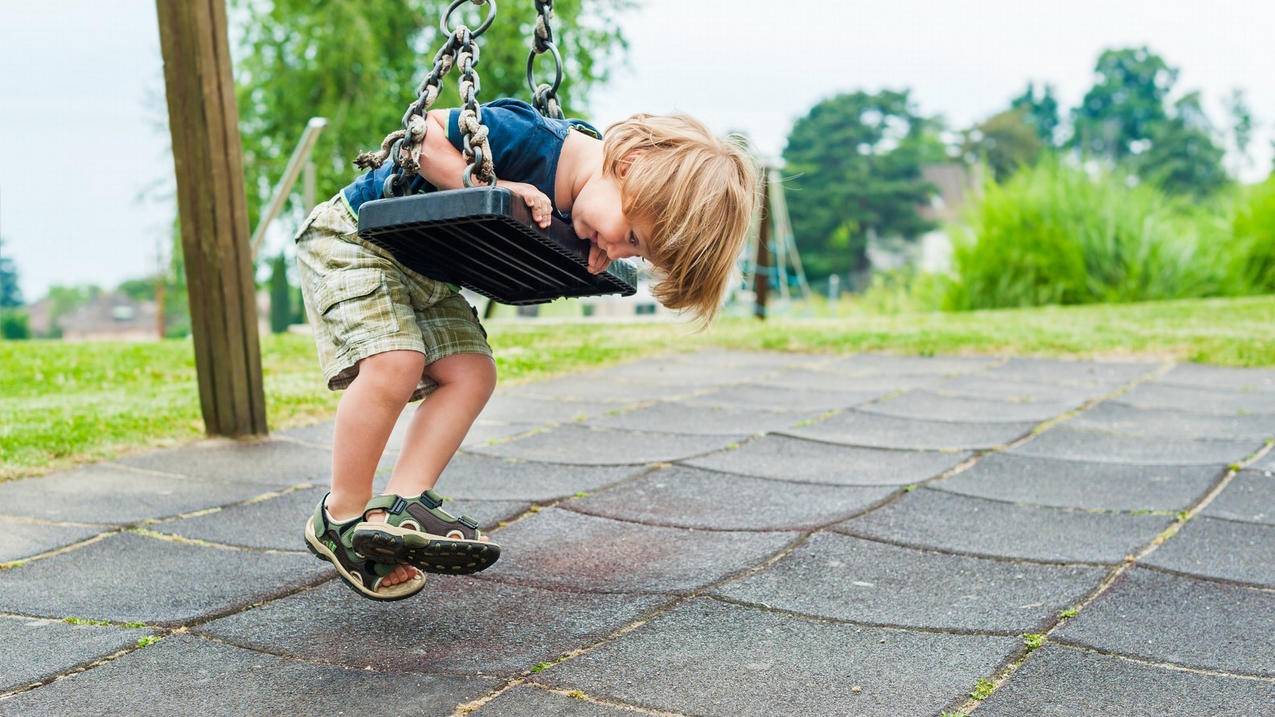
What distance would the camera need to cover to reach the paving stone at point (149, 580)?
2.38m

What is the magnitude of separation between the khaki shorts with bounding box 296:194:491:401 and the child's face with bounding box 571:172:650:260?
39cm

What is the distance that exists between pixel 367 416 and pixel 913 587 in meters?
1.19

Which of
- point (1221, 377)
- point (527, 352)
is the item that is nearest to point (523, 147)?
point (527, 352)

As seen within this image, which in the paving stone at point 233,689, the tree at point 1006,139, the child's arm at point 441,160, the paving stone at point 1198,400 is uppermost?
the tree at point 1006,139

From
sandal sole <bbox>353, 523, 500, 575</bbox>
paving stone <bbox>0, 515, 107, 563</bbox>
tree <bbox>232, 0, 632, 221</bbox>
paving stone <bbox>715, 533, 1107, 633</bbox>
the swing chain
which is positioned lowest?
paving stone <bbox>715, 533, 1107, 633</bbox>

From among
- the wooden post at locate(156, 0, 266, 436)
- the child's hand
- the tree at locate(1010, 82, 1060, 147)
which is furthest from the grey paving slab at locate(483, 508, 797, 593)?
the tree at locate(1010, 82, 1060, 147)

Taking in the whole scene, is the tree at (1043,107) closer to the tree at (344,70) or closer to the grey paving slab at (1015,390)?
the tree at (344,70)

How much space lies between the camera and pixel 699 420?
15.3ft

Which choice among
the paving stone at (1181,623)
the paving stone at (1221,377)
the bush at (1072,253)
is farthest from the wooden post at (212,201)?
the bush at (1072,253)

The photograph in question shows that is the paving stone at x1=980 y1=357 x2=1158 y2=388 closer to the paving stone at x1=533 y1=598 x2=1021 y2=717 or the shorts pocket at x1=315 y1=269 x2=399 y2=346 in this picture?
the paving stone at x1=533 y1=598 x2=1021 y2=717

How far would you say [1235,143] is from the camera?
68562 mm

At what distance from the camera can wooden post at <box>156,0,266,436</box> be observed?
390 cm

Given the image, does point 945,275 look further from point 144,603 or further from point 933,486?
point 144,603

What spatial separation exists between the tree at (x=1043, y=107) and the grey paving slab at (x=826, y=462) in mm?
83804
